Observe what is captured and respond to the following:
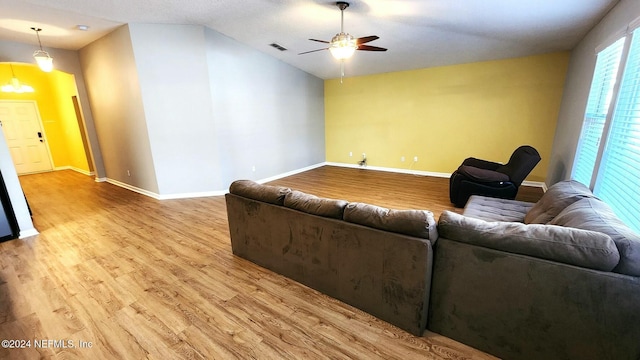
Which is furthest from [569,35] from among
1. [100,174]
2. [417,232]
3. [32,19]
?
[100,174]

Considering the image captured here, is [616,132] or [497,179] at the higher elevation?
[616,132]

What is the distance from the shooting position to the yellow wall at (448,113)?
4926mm

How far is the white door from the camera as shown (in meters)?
6.76

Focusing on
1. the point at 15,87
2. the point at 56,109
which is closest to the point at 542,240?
the point at 15,87

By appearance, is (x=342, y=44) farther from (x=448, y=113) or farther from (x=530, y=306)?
(x=448, y=113)

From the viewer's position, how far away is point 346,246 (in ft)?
6.14

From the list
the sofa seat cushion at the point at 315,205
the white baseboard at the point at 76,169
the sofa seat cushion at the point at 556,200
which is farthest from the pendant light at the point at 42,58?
the sofa seat cushion at the point at 556,200

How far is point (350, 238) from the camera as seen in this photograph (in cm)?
184

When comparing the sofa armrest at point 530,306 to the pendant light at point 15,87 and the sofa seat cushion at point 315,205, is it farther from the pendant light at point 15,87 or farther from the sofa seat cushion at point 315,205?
the pendant light at point 15,87

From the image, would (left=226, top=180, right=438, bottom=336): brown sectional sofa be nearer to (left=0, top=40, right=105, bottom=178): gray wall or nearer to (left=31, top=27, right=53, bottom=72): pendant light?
(left=31, top=27, right=53, bottom=72): pendant light

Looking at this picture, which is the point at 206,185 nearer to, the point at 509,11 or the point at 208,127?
the point at 208,127

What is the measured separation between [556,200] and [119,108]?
22.0 feet

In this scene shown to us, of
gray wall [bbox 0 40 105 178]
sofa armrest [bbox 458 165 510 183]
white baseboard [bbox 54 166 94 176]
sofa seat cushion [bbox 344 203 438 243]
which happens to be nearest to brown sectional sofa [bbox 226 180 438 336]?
sofa seat cushion [bbox 344 203 438 243]

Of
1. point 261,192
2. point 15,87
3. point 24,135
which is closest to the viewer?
point 261,192
